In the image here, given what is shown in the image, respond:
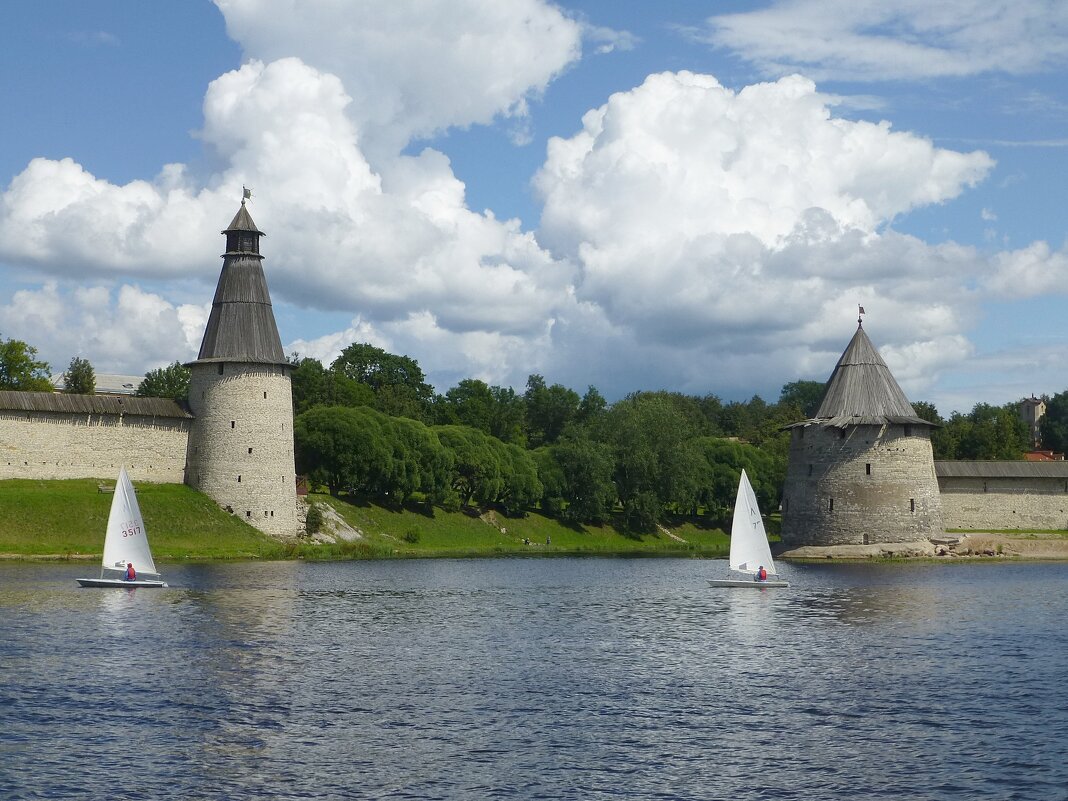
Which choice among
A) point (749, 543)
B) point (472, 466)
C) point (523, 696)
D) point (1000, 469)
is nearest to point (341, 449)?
point (472, 466)

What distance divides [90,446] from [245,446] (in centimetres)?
659

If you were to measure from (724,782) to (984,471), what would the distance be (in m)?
55.7

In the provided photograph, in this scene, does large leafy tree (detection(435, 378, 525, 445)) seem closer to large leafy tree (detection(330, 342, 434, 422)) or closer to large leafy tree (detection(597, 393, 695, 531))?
large leafy tree (detection(330, 342, 434, 422))

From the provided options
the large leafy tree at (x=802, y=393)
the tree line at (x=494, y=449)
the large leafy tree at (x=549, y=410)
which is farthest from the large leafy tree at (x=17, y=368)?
the large leafy tree at (x=802, y=393)

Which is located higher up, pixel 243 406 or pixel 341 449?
pixel 243 406

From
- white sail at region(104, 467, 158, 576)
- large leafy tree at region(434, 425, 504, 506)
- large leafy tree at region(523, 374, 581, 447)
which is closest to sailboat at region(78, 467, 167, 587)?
white sail at region(104, 467, 158, 576)

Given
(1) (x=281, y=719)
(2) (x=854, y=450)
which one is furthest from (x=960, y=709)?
(2) (x=854, y=450)

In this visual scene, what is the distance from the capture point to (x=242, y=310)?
189 ft

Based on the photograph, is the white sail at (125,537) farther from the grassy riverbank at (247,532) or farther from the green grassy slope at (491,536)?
the green grassy slope at (491,536)

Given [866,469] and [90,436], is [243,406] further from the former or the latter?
[866,469]

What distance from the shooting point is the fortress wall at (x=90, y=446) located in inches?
2104

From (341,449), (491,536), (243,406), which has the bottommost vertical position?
(491,536)

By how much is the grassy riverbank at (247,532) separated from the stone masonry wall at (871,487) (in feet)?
27.6

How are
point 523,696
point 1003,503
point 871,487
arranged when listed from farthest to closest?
point 1003,503 → point 871,487 → point 523,696
